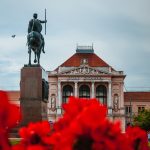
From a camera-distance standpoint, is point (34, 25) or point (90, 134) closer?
point (90, 134)

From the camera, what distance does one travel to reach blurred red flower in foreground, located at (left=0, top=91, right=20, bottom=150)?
5.12 ft

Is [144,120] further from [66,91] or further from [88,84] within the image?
[66,91]

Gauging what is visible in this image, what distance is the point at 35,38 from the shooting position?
19922 mm

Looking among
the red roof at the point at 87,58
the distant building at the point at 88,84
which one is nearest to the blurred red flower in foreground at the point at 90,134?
the distant building at the point at 88,84

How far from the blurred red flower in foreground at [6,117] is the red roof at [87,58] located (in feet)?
320

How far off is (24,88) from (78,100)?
17713mm

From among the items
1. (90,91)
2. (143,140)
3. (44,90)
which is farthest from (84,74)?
(143,140)

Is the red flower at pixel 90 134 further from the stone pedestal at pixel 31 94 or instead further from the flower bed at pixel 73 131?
the stone pedestal at pixel 31 94

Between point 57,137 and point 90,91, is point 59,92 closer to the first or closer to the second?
point 90,91

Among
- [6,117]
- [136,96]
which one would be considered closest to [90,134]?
[6,117]

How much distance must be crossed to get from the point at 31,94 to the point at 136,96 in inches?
3415

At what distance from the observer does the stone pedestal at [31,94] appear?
19.0 metres

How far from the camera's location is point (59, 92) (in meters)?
98.1

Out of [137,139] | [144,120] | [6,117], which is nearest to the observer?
[6,117]
